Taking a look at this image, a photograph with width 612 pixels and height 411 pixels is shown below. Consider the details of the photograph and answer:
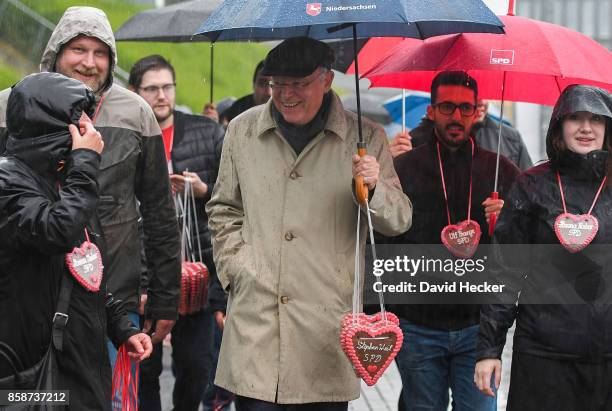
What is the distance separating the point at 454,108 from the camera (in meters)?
6.21

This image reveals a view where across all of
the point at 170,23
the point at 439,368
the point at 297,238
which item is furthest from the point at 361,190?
the point at 170,23

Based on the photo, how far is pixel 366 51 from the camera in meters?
7.43

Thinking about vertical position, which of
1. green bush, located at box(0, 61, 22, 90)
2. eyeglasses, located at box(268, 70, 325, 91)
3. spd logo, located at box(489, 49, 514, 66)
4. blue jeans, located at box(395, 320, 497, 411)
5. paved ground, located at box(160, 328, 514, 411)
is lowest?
paved ground, located at box(160, 328, 514, 411)

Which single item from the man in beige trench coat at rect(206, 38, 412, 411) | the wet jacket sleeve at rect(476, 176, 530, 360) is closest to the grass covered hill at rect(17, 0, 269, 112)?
the man in beige trench coat at rect(206, 38, 412, 411)

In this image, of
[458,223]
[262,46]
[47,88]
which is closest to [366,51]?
[458,223]

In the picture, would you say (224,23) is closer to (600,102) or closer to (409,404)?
(600,102)

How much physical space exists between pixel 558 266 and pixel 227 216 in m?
1.48

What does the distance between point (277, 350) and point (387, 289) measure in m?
1.37

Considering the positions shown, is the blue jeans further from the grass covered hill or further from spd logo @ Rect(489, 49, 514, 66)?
the grass covered hill

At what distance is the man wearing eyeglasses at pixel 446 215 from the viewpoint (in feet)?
20.0

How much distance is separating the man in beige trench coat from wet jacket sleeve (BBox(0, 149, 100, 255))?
97cm

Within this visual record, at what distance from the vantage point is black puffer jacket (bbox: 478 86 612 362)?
5.06 meters

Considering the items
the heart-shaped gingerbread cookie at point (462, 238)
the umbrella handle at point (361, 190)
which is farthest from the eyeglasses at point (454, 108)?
the umbrella handle at point (361, 190)

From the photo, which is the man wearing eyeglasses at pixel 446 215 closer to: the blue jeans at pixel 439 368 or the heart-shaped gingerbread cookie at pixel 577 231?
the blue jeans at pixel 439 368
